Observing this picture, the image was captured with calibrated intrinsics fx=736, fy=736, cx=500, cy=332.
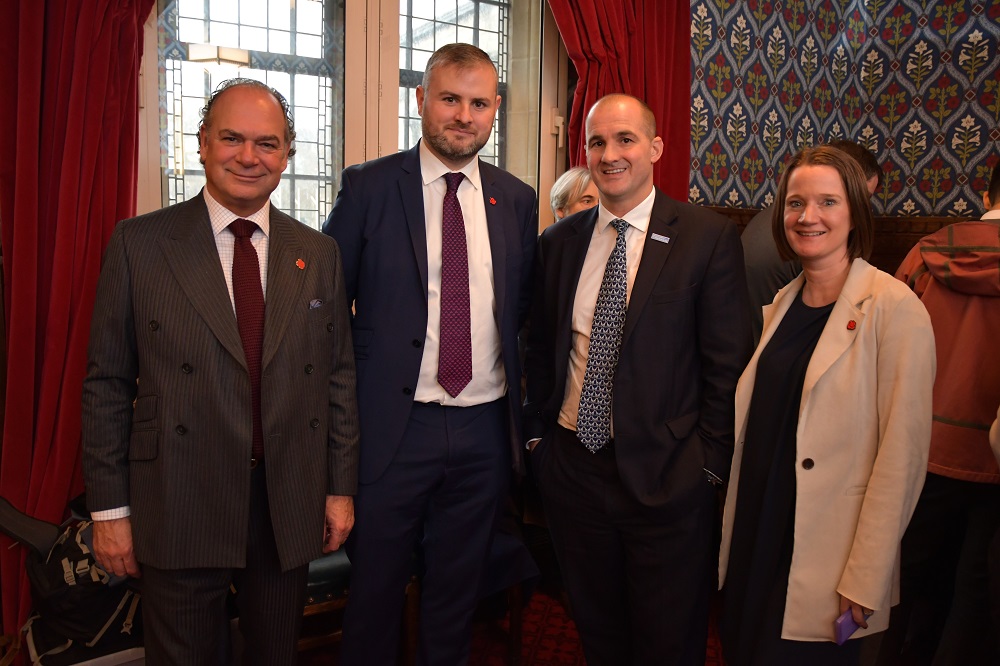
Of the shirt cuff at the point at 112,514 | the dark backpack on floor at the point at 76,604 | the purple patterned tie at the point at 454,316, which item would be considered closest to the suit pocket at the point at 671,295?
the purple patterned tie at the point at 454,316

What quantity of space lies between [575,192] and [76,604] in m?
2.21

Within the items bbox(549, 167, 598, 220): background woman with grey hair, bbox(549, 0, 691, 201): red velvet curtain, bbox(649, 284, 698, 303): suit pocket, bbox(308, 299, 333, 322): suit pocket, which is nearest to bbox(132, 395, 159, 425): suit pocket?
bbox(308, 299, 333, 322): suit pocket

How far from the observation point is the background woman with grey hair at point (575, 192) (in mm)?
2959

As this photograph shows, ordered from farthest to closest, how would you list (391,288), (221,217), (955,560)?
(955,560) → (391,288) → (221,217)

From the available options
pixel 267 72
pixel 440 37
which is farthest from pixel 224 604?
pixel 440 37

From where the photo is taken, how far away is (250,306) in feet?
5.30

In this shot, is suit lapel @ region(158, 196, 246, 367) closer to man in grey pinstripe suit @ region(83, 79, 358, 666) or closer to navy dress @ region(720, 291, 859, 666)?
man in grey pinstripe suit @ region(83, 79, 358, 666)

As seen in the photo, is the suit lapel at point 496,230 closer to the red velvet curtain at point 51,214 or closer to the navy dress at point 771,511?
the navy dress at point 771,511

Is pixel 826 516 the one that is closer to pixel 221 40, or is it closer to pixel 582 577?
pixel 582 577

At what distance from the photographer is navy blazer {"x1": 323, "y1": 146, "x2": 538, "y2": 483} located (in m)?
1.92

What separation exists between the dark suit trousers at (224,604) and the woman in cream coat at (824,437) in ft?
3.41

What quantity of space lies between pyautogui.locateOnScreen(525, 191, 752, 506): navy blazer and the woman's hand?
0.40 meters

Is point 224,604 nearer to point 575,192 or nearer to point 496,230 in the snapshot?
point 496,230

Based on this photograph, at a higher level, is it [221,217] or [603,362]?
[221,217]
